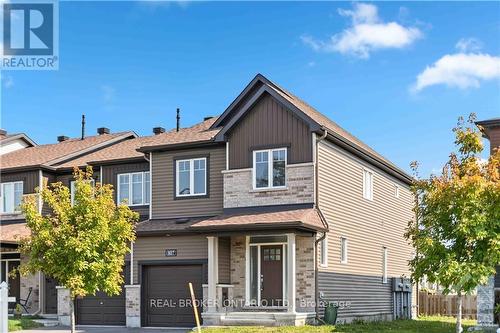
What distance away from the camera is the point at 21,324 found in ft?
87.6

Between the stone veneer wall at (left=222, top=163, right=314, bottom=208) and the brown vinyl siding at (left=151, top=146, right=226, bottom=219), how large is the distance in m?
0.76

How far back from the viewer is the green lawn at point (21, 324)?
2582 centimetres

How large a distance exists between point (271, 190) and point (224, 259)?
292cm

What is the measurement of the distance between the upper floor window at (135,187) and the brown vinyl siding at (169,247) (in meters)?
2.28

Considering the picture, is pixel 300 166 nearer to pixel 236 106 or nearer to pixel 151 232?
pixel 236 106

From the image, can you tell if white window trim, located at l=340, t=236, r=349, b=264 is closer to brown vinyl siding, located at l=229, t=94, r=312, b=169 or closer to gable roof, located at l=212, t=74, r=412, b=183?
gable roof, located at l=212, t=74, r=412, b=183

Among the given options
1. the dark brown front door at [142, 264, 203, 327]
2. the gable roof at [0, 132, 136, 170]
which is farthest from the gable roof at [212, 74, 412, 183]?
the gable roof at [0, 132, 136, 170]

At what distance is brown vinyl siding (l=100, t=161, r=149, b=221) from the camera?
1132 inches

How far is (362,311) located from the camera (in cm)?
2791

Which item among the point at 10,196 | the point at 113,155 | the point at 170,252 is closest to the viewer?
the point at 170,252

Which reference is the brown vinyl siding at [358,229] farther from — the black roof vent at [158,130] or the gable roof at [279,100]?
the black roof vent at [158,130]

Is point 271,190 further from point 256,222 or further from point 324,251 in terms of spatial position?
point 324,251

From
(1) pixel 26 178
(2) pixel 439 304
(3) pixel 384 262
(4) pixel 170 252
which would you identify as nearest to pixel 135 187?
(4) pixel 170 252

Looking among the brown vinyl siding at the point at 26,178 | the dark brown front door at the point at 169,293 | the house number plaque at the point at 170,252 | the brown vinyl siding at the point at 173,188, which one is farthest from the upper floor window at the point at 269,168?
the brown vinyl siding at the point at 26,178
